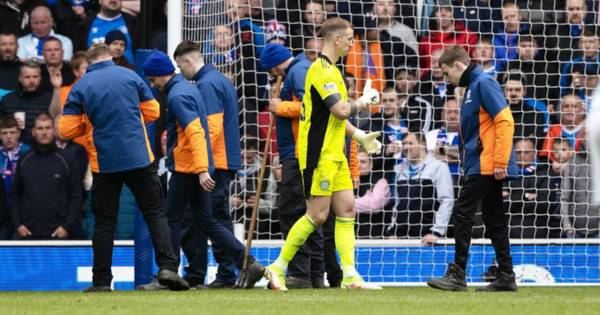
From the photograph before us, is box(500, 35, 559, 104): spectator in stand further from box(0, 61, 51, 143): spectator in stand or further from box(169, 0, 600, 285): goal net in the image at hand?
box(0, 61, 51, 143): spectator in stand

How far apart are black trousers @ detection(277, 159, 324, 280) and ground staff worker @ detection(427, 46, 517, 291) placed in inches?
39.5

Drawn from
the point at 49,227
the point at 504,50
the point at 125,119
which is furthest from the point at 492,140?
the point at 49,227

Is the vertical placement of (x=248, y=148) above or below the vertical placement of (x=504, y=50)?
below

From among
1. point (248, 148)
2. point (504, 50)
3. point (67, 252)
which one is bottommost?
point (67, 252)

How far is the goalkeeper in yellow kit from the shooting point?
29.7 ft

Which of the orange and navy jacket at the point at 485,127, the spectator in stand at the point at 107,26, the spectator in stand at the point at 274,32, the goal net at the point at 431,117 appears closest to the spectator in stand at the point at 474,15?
the goal net at the point at 431,117

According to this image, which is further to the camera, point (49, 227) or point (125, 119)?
point (49, 227)

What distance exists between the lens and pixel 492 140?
31.4 ft

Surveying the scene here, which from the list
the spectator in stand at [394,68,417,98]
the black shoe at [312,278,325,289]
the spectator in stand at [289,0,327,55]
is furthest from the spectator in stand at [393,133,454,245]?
the black shoe at [312,278,325,289]

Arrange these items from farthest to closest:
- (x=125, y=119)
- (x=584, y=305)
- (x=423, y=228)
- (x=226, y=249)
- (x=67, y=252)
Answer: (x=423, y=228)
(x=67, y=252)
(x=226, y=249)
(x=125, y=119)
(x=584, y=305)

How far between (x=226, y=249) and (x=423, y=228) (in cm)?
329

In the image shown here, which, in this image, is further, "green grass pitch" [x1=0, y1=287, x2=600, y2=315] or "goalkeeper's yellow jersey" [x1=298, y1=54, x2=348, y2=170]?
"goalkeeper's yellow jersey" [x1=298, y1=54, x2=348, y2=170]

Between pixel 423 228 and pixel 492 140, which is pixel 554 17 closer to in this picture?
pixel 423 228

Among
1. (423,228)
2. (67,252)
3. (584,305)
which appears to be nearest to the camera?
(584,305)
